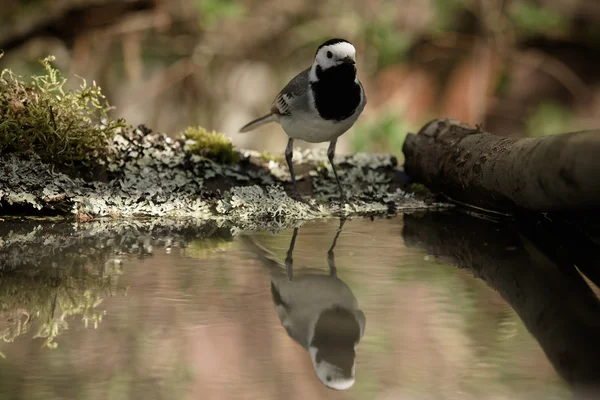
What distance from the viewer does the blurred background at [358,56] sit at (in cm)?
655

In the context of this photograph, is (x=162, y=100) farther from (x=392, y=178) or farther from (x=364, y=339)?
(x=364, y=339)

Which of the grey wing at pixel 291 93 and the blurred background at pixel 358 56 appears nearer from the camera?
the grey wing at pixel 291 93

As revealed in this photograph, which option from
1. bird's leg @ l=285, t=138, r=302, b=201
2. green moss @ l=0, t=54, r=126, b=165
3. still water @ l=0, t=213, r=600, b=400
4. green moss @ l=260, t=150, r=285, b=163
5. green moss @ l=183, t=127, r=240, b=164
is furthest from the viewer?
green moss @ l=260, t=150, r=285, b=163

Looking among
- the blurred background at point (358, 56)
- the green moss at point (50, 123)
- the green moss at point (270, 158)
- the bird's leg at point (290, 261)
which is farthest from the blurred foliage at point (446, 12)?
the bird's leg at point (290, 261)

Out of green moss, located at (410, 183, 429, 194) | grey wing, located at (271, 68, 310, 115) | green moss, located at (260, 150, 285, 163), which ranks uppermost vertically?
grey wing, located at (271, 68, 310, 115)

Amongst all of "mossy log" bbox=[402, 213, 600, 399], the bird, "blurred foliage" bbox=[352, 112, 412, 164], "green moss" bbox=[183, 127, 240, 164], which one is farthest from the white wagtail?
"blurred foliage" bbox=[352, 112, 412, 164]

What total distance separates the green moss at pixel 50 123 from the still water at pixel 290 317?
2.22ft

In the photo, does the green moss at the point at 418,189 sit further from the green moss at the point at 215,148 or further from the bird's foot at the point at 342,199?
the green moss at the point at 215,148

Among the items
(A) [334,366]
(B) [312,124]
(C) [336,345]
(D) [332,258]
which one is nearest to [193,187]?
(B) [312,124]

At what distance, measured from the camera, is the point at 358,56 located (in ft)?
22.1

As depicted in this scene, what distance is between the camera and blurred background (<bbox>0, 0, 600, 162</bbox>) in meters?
6.55

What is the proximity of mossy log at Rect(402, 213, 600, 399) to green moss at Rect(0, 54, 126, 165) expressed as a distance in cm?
149

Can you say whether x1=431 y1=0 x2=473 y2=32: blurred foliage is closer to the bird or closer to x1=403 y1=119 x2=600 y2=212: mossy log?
x1=403 y1=119 x2=600 y2=212: mossy log

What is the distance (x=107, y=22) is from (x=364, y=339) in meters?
5.54
